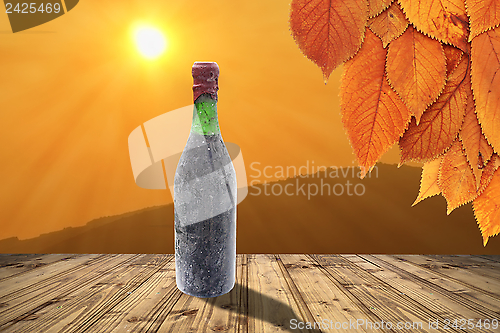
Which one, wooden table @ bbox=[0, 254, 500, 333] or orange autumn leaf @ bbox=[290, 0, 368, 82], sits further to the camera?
wooden table @ bbox=[0, 254, 500, 333]

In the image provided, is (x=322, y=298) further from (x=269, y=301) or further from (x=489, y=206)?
(x=489, y=206)

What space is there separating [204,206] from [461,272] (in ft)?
1.89

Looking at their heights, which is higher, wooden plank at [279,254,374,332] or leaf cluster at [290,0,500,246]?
leaf cluster at [290,0,500,246]

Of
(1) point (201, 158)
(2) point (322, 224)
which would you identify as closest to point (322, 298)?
(1) point (201, 158)

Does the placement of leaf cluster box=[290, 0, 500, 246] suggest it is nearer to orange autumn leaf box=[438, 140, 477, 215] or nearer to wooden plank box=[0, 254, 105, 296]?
orange autumn leaf box=[438, 140, 477, 215]

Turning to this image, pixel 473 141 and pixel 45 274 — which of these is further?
pixel 45 274

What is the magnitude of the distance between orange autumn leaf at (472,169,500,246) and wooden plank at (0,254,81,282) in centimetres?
78

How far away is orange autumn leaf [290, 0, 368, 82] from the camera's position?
0.58ft

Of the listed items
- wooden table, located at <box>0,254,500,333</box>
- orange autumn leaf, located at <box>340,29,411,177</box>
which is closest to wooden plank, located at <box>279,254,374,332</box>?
wooden table, located at <box>0,254,500,333</box>

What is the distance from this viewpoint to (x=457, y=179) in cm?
22

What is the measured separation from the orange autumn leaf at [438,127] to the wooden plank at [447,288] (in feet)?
1.33

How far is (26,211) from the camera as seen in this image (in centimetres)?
106

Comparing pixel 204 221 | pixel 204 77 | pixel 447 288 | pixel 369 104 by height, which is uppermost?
pixel 204 77

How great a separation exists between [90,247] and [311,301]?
876mm
